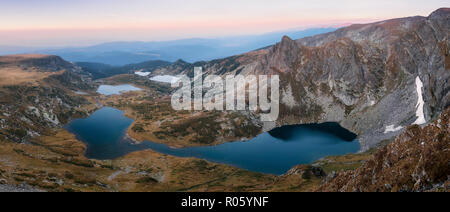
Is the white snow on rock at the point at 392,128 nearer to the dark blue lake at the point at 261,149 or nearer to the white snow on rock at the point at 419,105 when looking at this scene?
the white snow on rock at the point at 419,105

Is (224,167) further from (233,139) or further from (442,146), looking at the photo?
(442,146)

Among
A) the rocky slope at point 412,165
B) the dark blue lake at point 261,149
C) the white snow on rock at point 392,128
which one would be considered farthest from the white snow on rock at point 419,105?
the rocky slope at point 412,165

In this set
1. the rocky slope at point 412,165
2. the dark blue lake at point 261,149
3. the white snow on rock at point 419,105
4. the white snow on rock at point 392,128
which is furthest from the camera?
the white snow on rock at point 392,128

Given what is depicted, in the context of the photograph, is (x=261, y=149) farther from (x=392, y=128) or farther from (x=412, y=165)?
(x=412, y=165)

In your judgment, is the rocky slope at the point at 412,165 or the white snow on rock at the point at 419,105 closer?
the rocky slope at the point at 412,165

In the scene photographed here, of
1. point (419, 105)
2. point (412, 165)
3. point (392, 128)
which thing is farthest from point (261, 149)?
point (412, 165)
